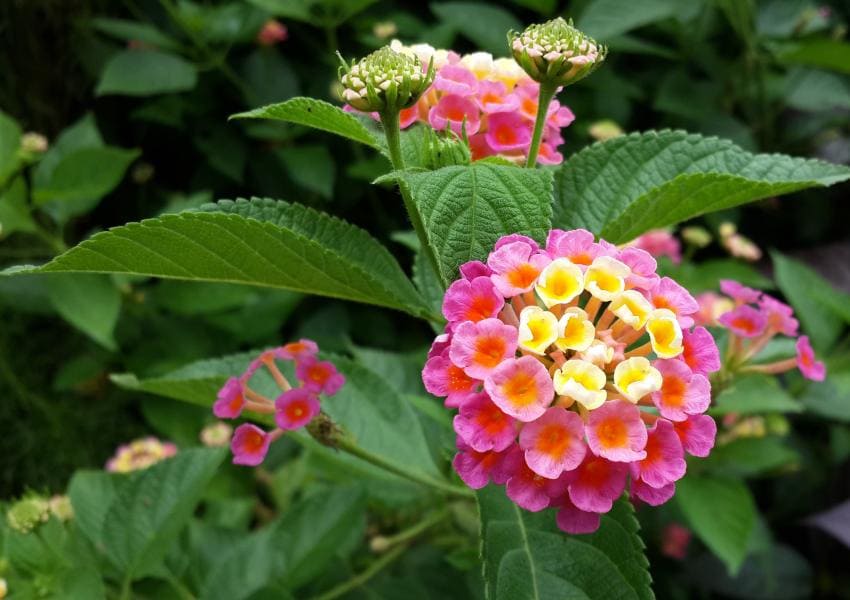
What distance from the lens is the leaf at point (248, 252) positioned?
1.90 ft

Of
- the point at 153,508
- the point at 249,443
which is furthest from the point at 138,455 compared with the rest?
the point at 249,443

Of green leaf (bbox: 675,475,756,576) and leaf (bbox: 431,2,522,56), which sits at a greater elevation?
leaf (bbox: 431,2,522,56)

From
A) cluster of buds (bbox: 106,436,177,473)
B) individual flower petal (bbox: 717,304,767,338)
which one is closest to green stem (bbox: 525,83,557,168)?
individual flower petal (bbox: 717,304,767,338)

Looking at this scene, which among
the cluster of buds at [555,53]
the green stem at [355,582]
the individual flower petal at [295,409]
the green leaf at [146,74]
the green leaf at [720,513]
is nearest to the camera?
the cluster of buds at [555,53]

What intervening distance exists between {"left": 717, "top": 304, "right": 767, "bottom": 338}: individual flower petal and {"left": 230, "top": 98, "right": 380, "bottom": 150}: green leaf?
0.45 meters

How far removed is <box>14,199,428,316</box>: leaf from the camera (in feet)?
1.90

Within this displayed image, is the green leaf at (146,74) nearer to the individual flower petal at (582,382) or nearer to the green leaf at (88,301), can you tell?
the green leaf at (88,301)

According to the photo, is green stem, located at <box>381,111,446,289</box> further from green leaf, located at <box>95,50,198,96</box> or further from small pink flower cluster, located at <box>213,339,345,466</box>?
green leaf, located at <box>95,50,198,96</box>

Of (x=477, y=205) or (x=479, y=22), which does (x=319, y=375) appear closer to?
(x=477, y=205)

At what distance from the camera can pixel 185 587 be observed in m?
1.02

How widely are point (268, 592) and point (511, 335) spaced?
1.66 feet

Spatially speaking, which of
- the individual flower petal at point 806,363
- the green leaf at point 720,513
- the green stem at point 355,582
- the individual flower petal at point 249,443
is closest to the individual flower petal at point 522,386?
the individual flower petal at point 249,443

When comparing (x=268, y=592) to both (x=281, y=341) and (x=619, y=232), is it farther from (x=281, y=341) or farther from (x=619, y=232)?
(x=281, y=341)

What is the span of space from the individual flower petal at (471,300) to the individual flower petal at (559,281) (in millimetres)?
30
